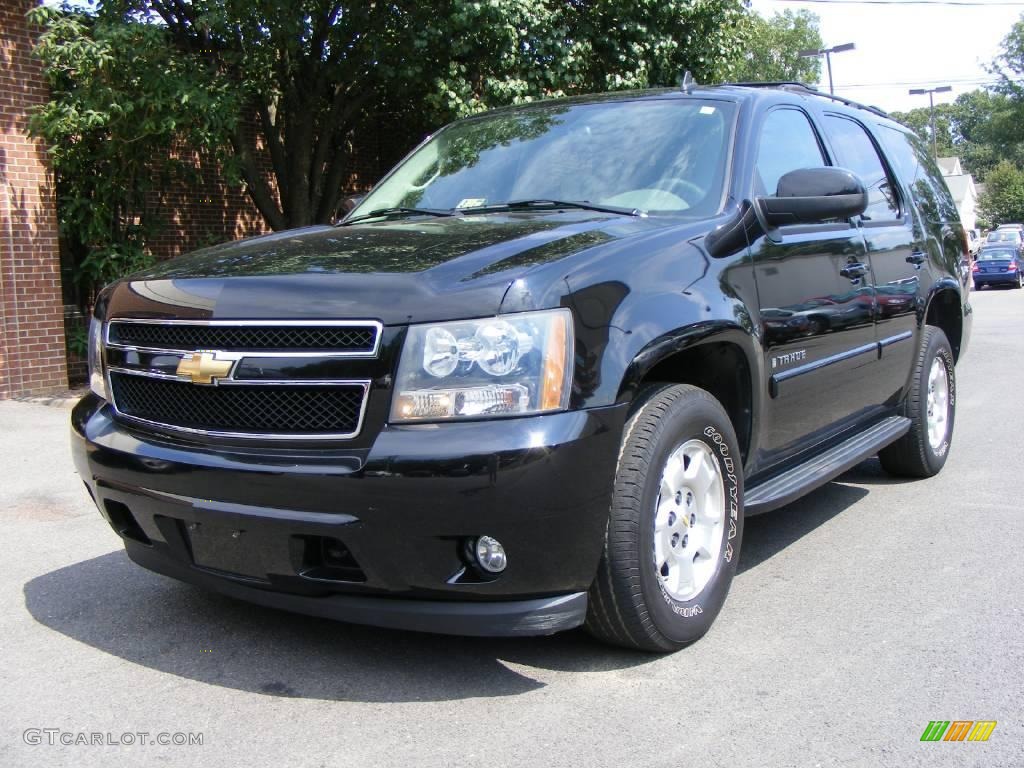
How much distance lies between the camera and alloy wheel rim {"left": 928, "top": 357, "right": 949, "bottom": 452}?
19.6 ft

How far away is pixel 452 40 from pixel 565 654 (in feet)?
30.9

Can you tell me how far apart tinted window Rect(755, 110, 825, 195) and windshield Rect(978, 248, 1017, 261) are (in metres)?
34.3

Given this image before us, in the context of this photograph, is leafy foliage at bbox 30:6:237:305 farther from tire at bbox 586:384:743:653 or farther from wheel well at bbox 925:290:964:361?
tire at bbox 586:384:743:653

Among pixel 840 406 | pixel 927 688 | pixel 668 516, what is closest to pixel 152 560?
pixel 668 516

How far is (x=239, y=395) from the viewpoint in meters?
3.10

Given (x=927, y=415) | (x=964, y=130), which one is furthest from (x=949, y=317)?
(x=964, y=130)

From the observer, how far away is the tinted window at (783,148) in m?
4.30

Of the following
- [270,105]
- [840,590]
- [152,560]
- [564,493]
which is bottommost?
[840,590]

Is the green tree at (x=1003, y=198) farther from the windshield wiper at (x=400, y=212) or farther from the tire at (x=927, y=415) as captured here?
the windshield wiper at (x=400, y=212)

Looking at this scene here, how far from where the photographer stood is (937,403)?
6172mm

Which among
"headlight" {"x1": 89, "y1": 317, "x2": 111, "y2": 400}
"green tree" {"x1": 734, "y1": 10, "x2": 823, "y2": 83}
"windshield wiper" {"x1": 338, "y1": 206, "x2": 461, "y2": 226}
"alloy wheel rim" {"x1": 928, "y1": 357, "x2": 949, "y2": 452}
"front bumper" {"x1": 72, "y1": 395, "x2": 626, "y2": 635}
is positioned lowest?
"alloy wheel rim" {"x1": 928, "y1": 357, "x2": 949, "y2": 452}

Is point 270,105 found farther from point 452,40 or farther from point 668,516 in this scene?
point 668,516

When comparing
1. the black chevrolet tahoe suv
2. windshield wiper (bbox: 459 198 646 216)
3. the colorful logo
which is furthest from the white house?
the colorful logo

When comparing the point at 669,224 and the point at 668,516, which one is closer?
the point at 668,516
